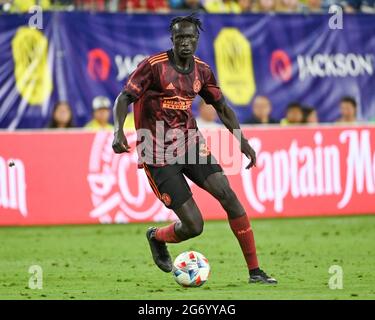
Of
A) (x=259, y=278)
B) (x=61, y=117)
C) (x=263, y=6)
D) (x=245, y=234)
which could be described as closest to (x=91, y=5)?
(x=61, y=117)

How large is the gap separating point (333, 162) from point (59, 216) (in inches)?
175

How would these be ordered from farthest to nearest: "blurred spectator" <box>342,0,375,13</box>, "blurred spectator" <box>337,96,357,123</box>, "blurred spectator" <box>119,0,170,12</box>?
"blurred spectator" <box>342,0,375,13</box> < "blurred spectator" <box>119,0,170,12</box> < "blurred spectator" <box>337,96,357,123</box>

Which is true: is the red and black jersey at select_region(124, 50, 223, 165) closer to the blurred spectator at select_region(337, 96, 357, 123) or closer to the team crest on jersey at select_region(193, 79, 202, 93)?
the team crest on jersey at select_region(193, 79, 202, 93)

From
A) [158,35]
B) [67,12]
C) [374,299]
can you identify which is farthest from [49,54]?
[374,299]

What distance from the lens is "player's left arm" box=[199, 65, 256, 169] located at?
10.6 metres

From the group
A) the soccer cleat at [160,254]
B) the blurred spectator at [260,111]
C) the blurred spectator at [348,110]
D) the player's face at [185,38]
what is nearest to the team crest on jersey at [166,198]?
the soccer cleat at [160,254]

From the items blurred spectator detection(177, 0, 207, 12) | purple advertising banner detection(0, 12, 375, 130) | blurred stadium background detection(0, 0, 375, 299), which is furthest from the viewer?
blurred spectator detection(177, 0, 207, 12)

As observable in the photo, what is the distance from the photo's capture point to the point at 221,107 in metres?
10.8

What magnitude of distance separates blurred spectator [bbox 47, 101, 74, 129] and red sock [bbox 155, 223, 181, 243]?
6.85m

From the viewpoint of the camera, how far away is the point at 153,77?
10281 mm

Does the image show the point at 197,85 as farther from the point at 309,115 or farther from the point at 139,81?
the point at 309,115

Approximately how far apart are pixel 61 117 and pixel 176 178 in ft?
24.4

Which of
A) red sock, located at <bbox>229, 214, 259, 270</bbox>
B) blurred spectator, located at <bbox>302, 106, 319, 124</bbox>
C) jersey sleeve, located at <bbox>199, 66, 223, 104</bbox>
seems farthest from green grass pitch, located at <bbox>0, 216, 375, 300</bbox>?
blurred spectator, located at <bbox>302, 106, 319, 124</bbox>

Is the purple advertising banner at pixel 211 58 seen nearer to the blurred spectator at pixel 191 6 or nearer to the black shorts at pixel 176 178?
the blurred spectator at pixel 191 6
